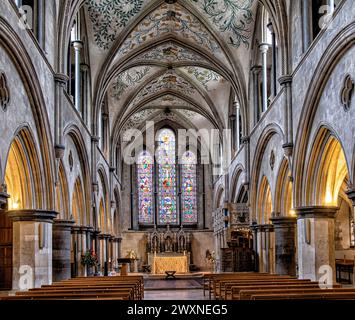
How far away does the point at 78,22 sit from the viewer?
23812 millimetres

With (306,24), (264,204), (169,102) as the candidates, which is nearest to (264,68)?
(264,204)

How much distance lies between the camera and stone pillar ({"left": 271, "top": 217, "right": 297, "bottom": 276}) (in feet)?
72.4

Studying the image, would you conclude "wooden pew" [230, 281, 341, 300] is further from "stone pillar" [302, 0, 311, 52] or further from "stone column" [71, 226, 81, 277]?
"stone column" [71, 226, 81, 277]

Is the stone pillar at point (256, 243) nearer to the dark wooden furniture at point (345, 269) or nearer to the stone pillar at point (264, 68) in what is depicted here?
the dark wooden furniture at point (345, 269)

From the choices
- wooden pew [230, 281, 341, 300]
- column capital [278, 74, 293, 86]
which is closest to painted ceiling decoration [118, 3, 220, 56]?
column capital [278, 74, 293, 86]

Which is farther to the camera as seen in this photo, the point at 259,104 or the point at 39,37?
the point at 259,104

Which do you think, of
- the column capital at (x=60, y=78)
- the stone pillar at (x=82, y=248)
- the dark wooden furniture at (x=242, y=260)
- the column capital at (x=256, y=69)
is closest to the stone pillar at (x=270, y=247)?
the dark wooden furniture at (x=242, y=260)

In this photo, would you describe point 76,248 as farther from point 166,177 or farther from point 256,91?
point 166,177

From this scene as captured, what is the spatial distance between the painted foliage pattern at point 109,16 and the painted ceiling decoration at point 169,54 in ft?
11.5

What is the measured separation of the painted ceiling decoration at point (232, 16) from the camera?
24.6 m

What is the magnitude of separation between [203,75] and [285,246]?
44.0 ft
